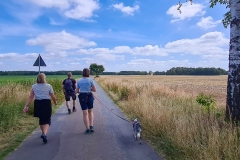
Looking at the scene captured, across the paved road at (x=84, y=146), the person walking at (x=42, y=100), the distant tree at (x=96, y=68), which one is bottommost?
the paved road at (x=84, y=146)

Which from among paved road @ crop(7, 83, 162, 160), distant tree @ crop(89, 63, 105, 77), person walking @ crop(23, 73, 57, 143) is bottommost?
paved road @ crop(7, 83, 162, 160)

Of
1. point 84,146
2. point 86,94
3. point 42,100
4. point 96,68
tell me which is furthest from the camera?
point 96,68

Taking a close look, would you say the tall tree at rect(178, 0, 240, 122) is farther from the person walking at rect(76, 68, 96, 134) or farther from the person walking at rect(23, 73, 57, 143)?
the person walking at rect(23, 73, 57, 143)

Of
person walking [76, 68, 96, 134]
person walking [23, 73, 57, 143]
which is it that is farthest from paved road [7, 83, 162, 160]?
person walking [23, 73, 57, 143]

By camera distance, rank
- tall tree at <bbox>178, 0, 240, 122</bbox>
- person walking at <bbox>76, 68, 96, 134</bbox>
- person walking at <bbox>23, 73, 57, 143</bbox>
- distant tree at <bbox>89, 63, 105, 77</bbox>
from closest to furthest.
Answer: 1. tall tree at <bbox>178, 0, 240, 122</bbox>
2. person walking at <bbox>23, 73, 57, 143</bbox>
3. person walking at <bbox>76, 68, 96, 134</bbox>
4. distant tree at <bbox>89, 63, 105, 77</bbox>

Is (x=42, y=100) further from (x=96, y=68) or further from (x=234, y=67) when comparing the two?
(x=96, y=68)

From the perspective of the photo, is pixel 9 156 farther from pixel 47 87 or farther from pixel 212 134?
pixel 212 134

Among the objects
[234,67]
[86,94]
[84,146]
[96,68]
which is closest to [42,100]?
[86,94]

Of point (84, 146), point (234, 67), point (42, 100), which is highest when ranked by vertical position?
point (234, 67)

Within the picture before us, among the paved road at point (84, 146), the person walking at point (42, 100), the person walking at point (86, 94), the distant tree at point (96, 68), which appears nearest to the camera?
the paved road at point (84, 146)

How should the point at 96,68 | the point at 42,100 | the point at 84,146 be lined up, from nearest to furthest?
the point at 84,146 < the point at 42,100 < the point at 96,68

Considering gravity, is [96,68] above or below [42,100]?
above

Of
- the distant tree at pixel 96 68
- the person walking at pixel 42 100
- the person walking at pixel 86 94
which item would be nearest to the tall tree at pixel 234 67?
the person walking at pixel 86 94

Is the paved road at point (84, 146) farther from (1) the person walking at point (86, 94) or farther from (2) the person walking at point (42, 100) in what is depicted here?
(2) the person walking at point (42, 100)
